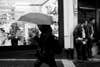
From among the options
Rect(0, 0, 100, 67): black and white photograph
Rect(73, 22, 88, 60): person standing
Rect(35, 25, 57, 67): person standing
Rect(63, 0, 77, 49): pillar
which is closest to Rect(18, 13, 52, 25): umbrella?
Rect(35, 25, 57, 67): person standing

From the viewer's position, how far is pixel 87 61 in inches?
493

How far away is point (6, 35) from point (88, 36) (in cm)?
346

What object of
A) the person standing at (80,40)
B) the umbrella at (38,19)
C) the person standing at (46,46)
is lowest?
the person standing at (80,40)

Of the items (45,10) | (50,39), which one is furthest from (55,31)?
(50,39)

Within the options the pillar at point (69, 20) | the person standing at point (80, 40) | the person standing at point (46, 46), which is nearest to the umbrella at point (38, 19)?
the person standing at point (46, 46)

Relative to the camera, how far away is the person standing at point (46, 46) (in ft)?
24.2

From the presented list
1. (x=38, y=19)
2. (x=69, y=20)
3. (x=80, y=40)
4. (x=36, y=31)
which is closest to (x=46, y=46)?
(x=38, y=19)

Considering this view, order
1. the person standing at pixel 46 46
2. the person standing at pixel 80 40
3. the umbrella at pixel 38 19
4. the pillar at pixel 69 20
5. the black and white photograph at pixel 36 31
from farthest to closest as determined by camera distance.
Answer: the pillar at pixel 69 20 < the black and white photograph at pixel 36 31 < the person standing at pixel 80 40 < the person standing at pixel 46 46 < the umbrella at pixel 38 19

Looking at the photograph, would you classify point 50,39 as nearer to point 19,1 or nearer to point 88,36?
point 88,36

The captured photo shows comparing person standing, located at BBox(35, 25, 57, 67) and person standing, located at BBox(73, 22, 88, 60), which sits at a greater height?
person standing, located at BBox(35, 25, 57, 67)

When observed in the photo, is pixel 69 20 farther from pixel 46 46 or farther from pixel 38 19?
pixel 38 19

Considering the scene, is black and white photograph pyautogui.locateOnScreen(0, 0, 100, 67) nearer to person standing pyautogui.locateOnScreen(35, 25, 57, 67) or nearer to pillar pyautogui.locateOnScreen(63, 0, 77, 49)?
pillar pyautogui.locateOnScreen(63, 0, 77, 49)

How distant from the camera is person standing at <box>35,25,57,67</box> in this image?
290 inches

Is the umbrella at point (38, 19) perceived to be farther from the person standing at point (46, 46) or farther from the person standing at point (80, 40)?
the person standing at point (80, 40)
